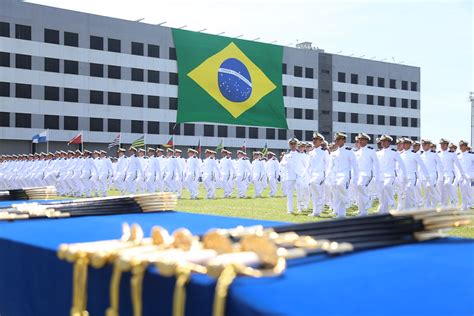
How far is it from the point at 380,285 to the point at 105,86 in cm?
4512

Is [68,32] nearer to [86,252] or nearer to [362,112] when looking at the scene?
[362,112]

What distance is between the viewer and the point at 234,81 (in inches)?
911

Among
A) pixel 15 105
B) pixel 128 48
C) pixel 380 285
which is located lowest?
pixel 380 285

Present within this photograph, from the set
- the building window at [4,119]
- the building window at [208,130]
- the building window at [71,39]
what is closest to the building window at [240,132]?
the building window at [208,130]

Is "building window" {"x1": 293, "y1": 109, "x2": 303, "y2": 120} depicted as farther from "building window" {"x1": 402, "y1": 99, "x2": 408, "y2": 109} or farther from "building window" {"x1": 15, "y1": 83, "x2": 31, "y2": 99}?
"building window" {"x1": 15, "y1": 83, "x2": 31, "y2": 99}

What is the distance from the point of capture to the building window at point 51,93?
42.8 m

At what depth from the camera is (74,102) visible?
43844 mm

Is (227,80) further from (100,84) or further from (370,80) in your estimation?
(370,80)

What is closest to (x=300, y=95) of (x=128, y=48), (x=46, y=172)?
(x=128, y=48)

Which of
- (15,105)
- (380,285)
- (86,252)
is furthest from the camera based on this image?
(15,105)

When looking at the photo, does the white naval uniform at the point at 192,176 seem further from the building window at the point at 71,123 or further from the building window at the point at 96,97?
the building window at the point at 96,97

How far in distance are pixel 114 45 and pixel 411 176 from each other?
3537 centimetres

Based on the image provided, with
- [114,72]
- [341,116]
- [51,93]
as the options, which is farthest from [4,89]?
[341,116]

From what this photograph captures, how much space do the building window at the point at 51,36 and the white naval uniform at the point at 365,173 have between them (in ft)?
115
